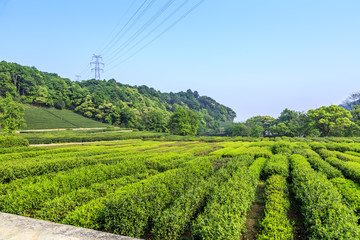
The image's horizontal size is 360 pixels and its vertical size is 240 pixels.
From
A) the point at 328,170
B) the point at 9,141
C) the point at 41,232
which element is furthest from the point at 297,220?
the point at 9,141

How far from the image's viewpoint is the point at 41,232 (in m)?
3.26

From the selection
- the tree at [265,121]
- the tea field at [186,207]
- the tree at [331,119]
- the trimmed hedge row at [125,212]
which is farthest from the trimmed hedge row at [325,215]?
the tree at [265,121]

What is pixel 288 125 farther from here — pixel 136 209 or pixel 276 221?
pixel 136 209

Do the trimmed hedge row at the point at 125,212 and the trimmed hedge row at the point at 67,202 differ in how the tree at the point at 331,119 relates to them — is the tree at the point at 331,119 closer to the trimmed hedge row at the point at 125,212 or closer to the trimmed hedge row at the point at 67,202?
the trimmed hedge row at the point at 125,212

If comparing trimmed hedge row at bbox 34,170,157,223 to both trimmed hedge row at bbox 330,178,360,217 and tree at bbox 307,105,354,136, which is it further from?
tree at bbox 307,105,354,136

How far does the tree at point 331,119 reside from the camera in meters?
42.7

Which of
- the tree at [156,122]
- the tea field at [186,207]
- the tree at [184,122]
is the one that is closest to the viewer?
the tea field at [186,207]

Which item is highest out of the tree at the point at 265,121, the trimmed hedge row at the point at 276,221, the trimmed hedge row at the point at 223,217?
the tree at the point at 265,121

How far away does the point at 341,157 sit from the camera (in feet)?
53.4

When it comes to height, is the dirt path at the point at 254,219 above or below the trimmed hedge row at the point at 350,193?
below

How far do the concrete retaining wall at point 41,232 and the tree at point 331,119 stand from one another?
180ft

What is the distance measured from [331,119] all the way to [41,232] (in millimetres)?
59575

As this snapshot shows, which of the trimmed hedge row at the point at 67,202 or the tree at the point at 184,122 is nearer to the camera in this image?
the trimmed hedge row at the point at 67,202

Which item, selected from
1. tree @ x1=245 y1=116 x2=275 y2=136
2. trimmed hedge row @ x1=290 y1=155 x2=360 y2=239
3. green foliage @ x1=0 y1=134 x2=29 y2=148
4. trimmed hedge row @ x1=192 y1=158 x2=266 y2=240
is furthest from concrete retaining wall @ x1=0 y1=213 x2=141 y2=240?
tree @ x1=245 y1=116 x2=275 y2=136
